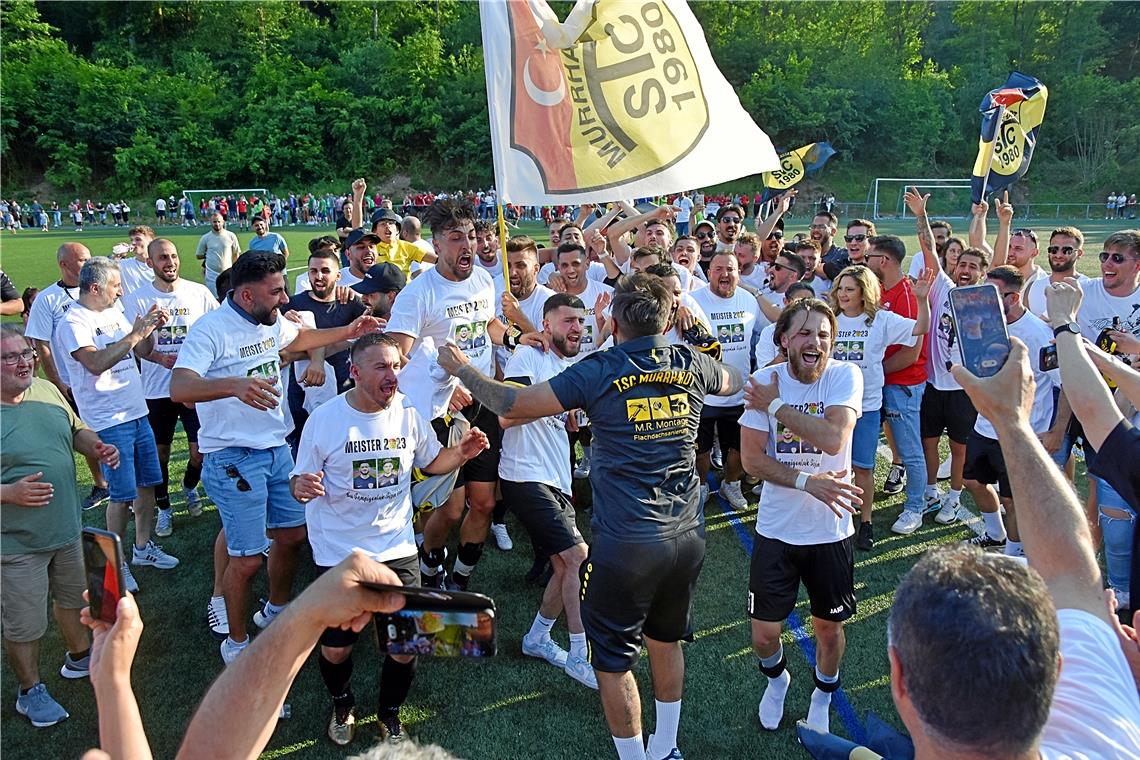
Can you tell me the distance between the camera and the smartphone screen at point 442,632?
1.89 metres

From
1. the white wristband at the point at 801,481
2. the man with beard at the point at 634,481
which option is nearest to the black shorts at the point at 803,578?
the white wristband at the point at 801,481

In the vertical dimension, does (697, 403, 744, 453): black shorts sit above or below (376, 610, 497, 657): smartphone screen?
below

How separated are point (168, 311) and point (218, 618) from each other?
111 inches

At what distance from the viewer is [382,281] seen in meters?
7.46

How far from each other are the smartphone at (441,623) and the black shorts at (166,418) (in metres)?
6.10

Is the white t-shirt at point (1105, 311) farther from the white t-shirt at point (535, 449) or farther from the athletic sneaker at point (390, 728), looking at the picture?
the athletic sneaker at point (390, 728)

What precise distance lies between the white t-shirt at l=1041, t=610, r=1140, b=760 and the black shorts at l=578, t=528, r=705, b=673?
1.96m

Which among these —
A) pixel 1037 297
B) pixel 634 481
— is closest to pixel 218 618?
pixel 634 481

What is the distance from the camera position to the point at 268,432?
512cm

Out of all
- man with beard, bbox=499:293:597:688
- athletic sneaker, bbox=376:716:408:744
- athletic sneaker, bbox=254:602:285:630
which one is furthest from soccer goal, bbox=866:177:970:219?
athletic sneaker, bbox=376:716:408:744

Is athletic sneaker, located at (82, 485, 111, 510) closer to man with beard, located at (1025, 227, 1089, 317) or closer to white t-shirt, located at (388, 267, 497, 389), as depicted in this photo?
white t-shirt, located at (388, 267, 497, 389)

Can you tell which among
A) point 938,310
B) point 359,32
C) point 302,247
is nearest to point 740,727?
point 938,310

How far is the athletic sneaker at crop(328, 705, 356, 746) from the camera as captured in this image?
4230mm

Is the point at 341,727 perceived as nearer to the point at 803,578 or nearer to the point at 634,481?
the point at 634,481
